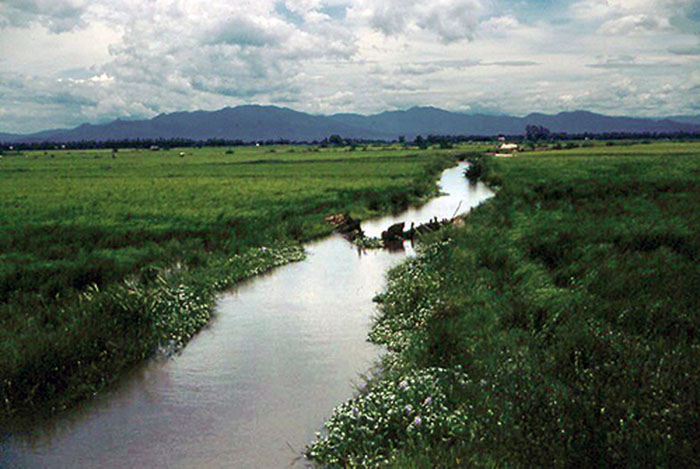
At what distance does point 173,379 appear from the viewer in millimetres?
10172

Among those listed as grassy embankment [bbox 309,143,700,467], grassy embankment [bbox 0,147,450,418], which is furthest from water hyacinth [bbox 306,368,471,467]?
grassy embankment [bbox 0,147,450,418]

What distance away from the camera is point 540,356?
8.39 m

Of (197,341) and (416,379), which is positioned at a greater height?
(416,379)

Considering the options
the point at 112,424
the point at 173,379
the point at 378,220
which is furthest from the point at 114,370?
the point at 378,220

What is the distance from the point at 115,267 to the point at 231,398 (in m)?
8.14

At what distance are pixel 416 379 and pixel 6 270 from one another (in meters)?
12.4

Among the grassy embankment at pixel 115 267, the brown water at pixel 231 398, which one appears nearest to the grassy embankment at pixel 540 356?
the brown water at pixel 231 398

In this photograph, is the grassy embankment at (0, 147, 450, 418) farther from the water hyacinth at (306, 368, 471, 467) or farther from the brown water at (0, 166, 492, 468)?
the water hyacinth at (306, 368, 471, 467)

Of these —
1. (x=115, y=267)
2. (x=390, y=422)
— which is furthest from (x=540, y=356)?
(x=115, y=267)

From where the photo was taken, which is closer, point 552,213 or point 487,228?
point 487,228

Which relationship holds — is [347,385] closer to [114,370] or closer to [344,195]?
[114,370]

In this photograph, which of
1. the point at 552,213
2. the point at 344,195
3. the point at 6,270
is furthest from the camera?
the point at 344,195

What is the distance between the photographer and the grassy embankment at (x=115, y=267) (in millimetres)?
9555

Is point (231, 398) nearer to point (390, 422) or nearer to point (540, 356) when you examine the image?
point (390, 422)
